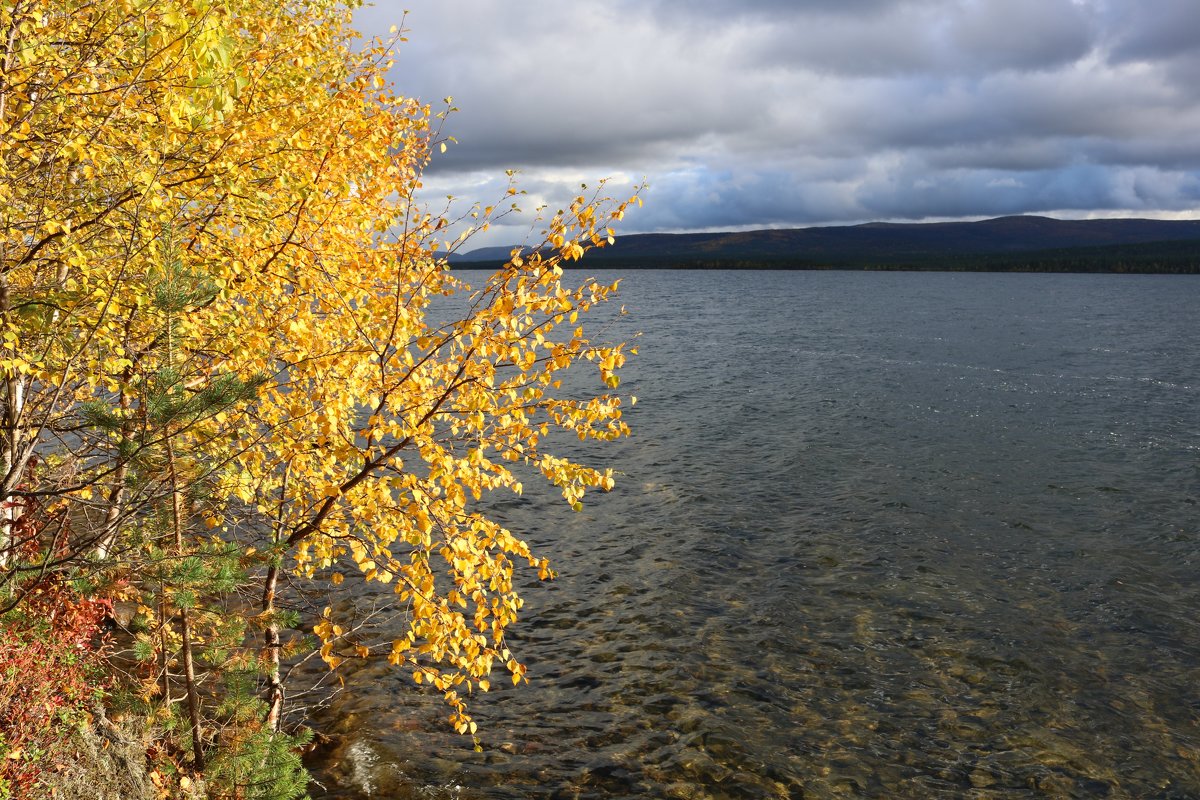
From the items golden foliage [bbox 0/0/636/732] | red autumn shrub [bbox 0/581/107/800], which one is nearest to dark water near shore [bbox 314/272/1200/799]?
red autumn shrub [bbox 0/581/107/800]

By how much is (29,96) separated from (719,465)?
95.5 ft

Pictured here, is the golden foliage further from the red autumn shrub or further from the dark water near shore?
the dark water near shore

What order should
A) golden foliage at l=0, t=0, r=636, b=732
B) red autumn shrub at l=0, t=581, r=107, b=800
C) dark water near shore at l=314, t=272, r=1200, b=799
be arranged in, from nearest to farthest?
1. golden foliage at l=0, t=0, r=636, b=732
2. red autumn shrub at l=0, t=581, r=107, b=800
3. dark water near shore at l=314, t=272, r=1200, b=799

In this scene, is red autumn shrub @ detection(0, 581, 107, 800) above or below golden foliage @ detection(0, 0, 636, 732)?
below

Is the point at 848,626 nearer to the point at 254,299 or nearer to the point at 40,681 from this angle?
the point at 254,299

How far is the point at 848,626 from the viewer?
2102cm

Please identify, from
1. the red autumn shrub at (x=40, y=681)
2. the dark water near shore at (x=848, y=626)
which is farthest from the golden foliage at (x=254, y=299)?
the dark water near shore at (x=848, y=626)

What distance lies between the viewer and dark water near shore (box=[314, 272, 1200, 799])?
1542cm

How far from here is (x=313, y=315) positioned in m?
11.5

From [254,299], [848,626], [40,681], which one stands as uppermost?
[254,299]

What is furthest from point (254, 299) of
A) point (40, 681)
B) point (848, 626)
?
point (848, 626)

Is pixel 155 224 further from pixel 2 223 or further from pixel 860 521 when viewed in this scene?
pixel 860 521

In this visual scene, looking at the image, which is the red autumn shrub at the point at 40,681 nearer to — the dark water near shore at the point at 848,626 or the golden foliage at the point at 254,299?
the golden foliage at the point at 254,299

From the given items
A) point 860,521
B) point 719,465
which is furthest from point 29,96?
point 719,465
